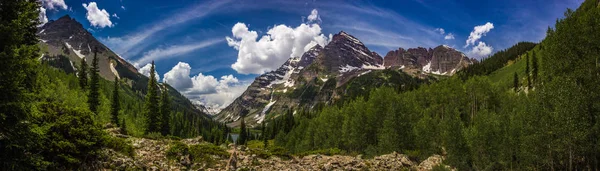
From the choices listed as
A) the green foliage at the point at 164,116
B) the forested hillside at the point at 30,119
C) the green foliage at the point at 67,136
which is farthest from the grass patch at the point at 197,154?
the green foliage at the point at 164,116

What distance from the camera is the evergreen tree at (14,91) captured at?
14.5 m

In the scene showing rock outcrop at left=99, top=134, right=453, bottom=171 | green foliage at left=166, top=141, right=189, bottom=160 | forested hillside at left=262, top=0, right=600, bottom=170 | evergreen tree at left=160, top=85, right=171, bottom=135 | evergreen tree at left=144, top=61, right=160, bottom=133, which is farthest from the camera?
evergreen tree at left=160, top=85, right=171, bottom=135

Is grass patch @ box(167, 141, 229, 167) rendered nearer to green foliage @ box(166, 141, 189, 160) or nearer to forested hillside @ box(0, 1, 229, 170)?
green foliage @ box(166, 141, 189, 160)

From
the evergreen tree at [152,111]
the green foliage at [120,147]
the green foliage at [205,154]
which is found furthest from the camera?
the evergreen tree at [152,111]

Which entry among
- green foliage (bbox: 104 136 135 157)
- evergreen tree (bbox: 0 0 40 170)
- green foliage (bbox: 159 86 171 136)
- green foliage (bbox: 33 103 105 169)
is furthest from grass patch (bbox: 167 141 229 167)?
green foliage (bbox: 159 86 171 136)

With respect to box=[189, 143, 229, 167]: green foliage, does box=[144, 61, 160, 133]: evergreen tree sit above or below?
above

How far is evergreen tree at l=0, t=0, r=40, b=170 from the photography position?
14.5 metres

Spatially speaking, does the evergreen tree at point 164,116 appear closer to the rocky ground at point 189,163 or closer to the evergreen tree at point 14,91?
the rocky ground at point 189,163

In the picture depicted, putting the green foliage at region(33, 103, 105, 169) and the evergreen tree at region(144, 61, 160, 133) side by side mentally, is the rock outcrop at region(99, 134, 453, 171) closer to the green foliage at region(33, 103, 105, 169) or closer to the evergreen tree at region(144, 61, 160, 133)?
the green foliage at region(33, 103, 105, 169)

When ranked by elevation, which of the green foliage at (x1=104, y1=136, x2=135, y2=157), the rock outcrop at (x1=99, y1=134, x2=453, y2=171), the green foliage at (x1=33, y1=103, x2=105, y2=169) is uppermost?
the green foliage at (x1=33, y1=103, x2=105, y2=169)

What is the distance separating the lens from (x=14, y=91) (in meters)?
14.8

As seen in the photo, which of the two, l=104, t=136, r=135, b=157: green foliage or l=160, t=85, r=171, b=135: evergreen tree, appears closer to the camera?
l=104, t=136, r=135, b=157: green foliage

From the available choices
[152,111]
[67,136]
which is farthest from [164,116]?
[67,136]

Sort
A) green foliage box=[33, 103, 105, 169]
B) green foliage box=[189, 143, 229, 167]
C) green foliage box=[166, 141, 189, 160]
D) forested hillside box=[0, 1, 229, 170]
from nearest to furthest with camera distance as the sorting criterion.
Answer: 1. forested hillside box=[0, 1, 229, 170]
2. green foliage box=[33, 103, 105, 169]
3. green foliage box=[166, 141, 189, 160]
4. green foliage box=[189, 143, 229, 167]
